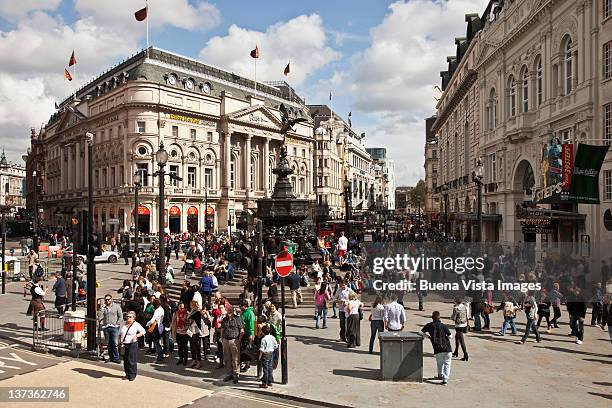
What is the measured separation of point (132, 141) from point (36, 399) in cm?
5614

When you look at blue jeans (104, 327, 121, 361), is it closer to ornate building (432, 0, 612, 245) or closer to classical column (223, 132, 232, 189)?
ornate building (432, 0, 612, 245)

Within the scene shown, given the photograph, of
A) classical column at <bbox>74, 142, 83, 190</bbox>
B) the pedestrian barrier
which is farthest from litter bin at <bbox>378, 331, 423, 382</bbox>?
classical column at <bbox>74, 142, 83, 190</bbox>

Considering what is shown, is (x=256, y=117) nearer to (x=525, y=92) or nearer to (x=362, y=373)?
(x=525, y=92)

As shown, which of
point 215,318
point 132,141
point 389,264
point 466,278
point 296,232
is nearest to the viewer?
point 215,318

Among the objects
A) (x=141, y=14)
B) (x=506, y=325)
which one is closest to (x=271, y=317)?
(x=506, y=325)

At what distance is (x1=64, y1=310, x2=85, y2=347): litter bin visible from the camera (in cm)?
1434

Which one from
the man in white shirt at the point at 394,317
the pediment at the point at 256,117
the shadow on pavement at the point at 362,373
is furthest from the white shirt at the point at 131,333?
the pediment at the point at 256,117

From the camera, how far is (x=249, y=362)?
40.6 ft

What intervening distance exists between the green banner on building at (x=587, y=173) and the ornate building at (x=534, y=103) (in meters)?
1.90

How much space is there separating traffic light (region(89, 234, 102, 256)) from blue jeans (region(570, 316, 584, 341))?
13.1 metres

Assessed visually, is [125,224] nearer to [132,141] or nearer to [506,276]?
[132,141]

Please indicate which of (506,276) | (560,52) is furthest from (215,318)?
(560,52)

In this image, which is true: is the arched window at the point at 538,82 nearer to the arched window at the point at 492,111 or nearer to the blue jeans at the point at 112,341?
the arched window at the point at 492,111

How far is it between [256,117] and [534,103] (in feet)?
159
